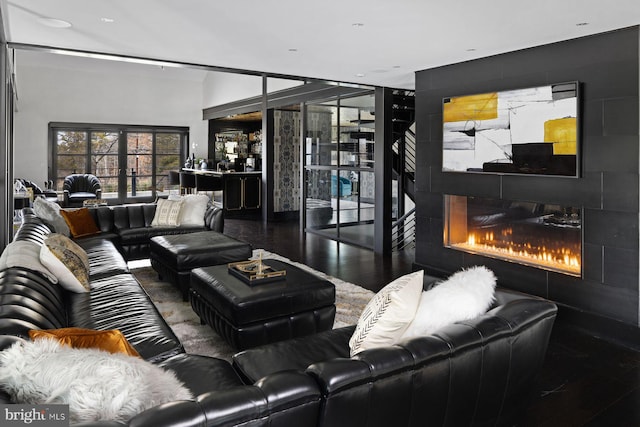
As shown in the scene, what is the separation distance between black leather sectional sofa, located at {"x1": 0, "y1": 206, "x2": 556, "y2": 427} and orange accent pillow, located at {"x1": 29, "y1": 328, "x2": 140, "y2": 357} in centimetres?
16

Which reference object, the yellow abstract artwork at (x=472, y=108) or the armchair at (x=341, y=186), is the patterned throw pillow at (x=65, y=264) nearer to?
the yellow abstract artwork at (x=472, y=108)

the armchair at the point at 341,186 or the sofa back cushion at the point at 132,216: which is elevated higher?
the armchair at the point at 341,186

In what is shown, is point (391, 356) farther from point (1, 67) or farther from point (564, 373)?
point (1, 67)

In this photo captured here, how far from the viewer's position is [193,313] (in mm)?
4137

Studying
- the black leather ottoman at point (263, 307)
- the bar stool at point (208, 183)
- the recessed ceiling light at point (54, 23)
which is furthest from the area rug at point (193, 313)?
the bar stool at point (208, 183)

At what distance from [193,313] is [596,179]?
11.6 ft

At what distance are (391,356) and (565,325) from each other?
120 inches

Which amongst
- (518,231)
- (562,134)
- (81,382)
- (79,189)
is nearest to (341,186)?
(518,231)

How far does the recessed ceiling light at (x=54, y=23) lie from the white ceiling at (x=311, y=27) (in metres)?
0.03

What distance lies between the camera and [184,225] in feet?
20.6

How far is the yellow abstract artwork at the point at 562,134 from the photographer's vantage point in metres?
3.97

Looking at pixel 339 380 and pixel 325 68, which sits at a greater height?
pixel 325 68

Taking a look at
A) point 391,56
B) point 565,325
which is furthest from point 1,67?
point 565,325

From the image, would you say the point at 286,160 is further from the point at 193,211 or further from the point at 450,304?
the point at 450,304
